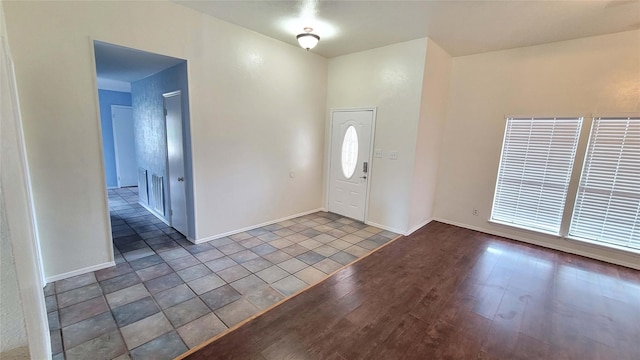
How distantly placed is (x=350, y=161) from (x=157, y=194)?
140 inches

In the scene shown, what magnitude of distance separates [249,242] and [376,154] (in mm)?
2508

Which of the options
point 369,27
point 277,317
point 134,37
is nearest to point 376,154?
point 369,27

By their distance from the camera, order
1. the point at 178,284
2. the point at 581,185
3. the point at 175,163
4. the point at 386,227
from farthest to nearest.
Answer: the point at 386,227 < the point at 175,163 < the point at 581,185 < the point at 178,284

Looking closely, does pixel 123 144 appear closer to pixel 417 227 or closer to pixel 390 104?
pixel 390 104

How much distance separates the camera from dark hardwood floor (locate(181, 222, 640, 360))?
201 centimetres

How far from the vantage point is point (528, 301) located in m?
2.69

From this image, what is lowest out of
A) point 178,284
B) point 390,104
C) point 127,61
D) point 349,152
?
point 178,284

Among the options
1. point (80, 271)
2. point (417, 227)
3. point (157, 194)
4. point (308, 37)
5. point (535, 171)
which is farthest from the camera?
point (157, 194)

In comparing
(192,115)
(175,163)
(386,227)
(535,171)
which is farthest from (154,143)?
(535,171)

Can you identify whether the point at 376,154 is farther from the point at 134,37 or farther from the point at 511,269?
the point at 134,37

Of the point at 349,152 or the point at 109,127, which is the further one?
the point at 109,127

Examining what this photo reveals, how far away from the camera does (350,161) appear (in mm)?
4918

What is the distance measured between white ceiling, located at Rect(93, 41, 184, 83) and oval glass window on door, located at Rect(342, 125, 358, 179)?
2.86 meters

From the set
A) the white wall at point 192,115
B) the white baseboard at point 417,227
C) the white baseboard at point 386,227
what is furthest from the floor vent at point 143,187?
the white baseboard at point 417,227
